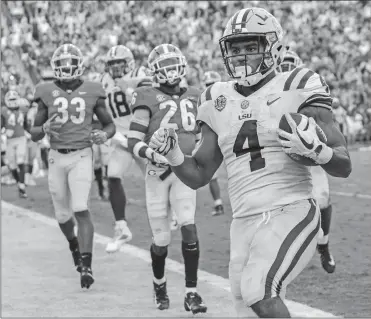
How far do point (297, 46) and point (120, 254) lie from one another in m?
17.2

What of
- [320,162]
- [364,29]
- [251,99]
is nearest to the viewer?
[320,162]

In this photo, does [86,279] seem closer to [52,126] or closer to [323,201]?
[52,126]

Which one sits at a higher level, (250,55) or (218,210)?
(250,55)

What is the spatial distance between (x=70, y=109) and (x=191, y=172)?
3.58m

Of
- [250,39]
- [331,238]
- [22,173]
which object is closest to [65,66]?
[331,238]

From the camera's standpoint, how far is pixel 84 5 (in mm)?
26078

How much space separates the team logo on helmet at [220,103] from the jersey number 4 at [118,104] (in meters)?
6.18

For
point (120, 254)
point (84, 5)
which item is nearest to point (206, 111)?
point (120, 254)

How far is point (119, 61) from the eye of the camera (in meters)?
9.90

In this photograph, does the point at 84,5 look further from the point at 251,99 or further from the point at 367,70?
the point at 251,99

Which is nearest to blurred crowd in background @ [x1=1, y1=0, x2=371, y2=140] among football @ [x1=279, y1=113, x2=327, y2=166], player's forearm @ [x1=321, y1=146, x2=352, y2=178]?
football @ [x1=279, y1=113, x2=327, y2=166]

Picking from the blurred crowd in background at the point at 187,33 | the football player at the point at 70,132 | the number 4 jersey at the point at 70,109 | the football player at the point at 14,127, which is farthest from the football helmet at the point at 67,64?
A: the blurred crowd in background at the point at 187,33

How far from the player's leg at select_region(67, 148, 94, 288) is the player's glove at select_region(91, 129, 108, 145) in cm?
17

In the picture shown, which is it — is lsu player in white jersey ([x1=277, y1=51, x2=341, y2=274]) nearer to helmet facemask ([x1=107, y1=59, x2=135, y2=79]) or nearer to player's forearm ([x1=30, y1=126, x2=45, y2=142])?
player's forearm ([x1=30, y1=126, x2=45, y2=142])
